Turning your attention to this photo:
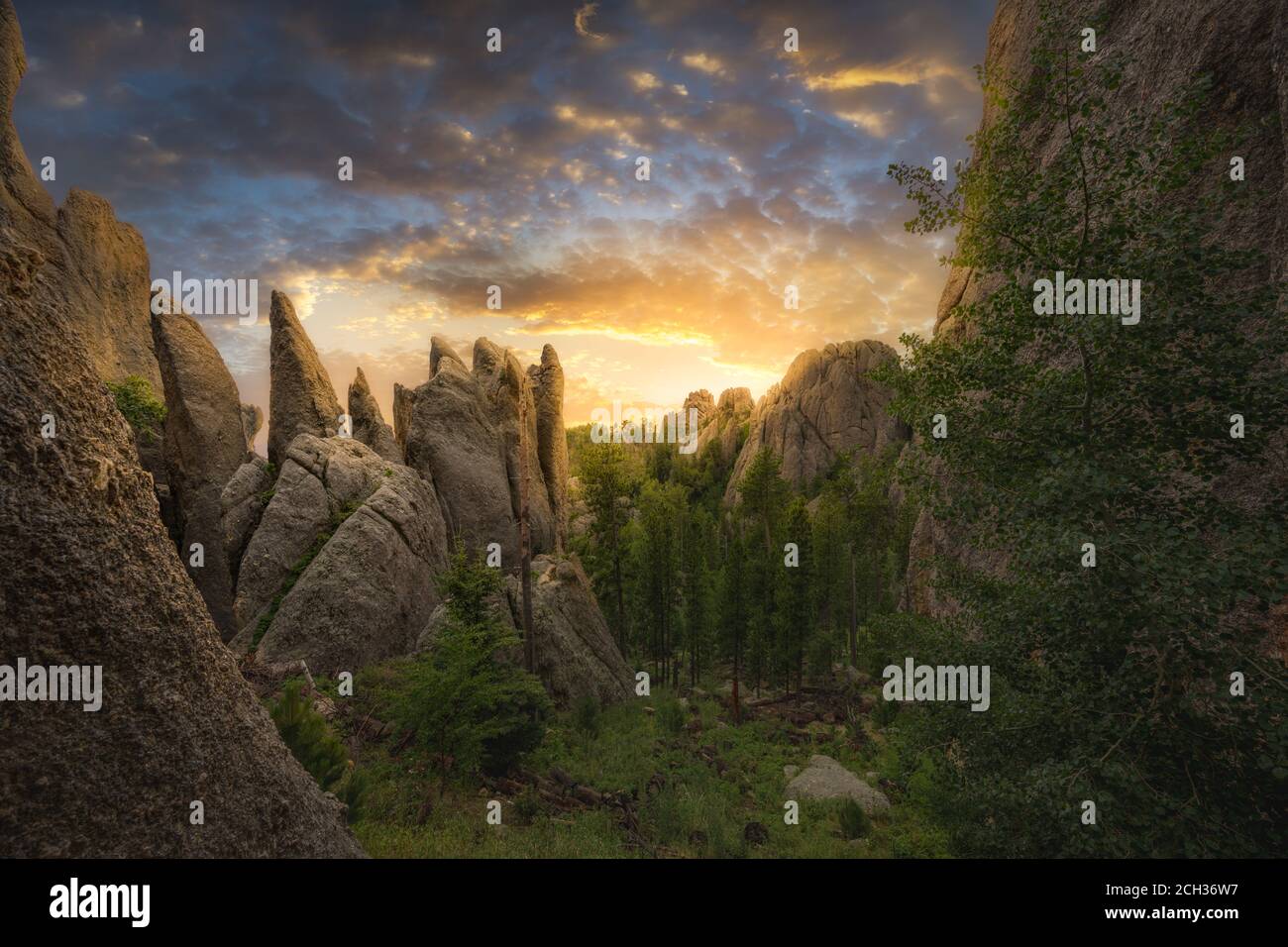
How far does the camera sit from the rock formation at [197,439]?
23891 mm

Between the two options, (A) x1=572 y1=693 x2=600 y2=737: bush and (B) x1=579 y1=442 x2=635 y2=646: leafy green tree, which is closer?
(A) x1=572 y1=693 x2=600 y2=737: bush

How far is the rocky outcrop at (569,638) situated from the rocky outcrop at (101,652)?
20.3 metres

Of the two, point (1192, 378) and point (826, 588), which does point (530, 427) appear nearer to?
point (826, 588)

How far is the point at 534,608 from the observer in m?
26.0

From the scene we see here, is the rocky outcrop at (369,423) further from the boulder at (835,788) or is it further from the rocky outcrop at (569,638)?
the boulder at (835,788)

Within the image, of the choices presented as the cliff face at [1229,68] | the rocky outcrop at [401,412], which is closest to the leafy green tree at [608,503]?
the rocky outcrop at [401,412]

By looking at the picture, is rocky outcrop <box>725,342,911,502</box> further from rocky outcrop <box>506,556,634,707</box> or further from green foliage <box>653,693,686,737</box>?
green foliage <box>653,693,686,737</box>

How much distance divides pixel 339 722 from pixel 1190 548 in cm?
1893

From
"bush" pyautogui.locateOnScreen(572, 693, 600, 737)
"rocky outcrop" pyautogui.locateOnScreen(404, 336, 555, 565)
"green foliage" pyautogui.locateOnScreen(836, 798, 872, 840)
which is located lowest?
"green foliage" pyautogui.locateOnScreen(836, 798, 872, 840)

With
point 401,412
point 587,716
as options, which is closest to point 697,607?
point 587,716

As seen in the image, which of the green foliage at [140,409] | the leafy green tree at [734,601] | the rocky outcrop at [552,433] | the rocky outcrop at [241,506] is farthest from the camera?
the rocky outcrop at [552,433]

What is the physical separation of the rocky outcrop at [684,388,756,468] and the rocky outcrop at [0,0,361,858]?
97339mm

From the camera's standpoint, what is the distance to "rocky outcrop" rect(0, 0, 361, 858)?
360 cm

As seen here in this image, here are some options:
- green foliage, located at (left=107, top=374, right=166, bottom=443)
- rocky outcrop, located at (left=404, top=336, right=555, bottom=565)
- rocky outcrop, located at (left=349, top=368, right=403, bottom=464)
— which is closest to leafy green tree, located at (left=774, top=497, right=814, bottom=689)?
rocky outcrop, located at (left=404, top=336, right=555, bottom=565)
